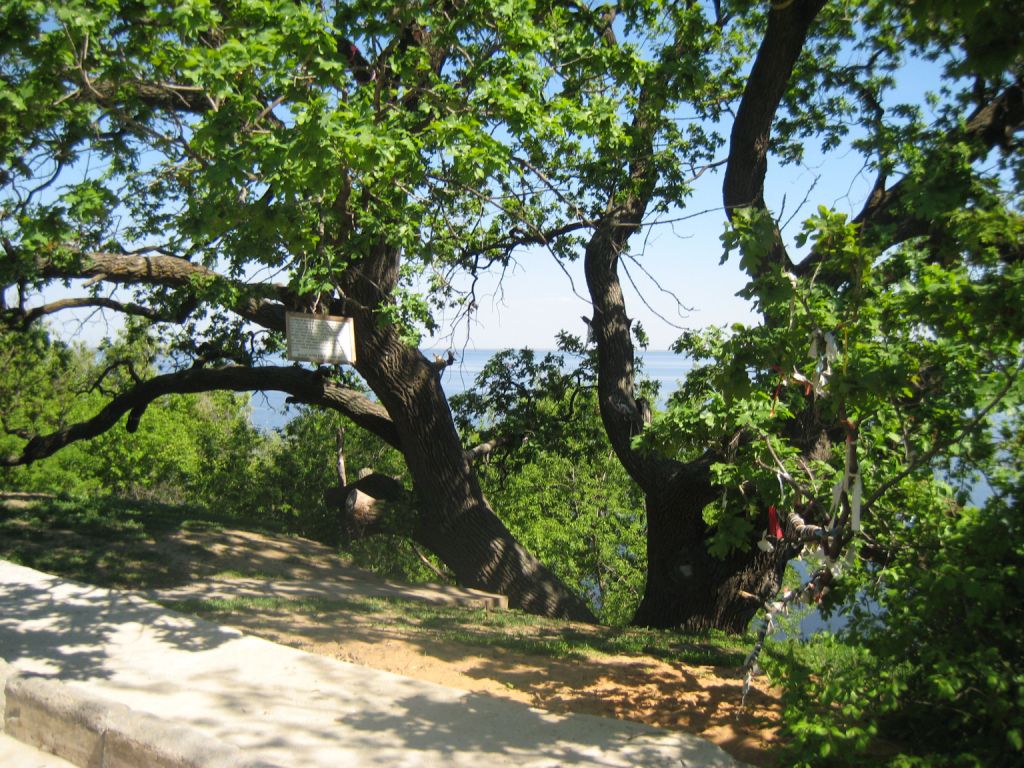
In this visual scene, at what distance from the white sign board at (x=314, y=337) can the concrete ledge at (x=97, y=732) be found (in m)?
4.02

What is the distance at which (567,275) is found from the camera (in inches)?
318

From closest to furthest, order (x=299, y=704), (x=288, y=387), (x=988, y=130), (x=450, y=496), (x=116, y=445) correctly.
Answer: (x=299, y=704) < (x=988, y=130) < (x=450, y=496) < (x=288, y=387) < (x=116, y=445)

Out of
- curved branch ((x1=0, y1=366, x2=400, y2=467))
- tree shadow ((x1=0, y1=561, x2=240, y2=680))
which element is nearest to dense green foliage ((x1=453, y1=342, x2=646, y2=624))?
curved branch ((x1=0, y1=366, x2=400, y2=467))

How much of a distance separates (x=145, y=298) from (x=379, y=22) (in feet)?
24.3

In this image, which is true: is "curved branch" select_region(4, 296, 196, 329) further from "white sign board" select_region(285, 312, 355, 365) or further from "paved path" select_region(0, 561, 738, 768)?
"paved path" select_region(0, 561, 738, 768)

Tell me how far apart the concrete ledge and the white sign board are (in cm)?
402

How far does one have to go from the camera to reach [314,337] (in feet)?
28.0

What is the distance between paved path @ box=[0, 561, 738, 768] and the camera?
15.8ft

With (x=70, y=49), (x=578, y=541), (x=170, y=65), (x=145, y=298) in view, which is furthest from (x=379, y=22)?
(x=578, y=541)

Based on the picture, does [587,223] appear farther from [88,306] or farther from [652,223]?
[88,306]

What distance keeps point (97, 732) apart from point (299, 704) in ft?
4.21

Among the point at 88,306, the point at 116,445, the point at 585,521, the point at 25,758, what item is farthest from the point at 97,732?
the point at 116,445

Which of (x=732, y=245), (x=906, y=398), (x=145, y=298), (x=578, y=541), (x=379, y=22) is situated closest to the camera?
(x=732, y=245)

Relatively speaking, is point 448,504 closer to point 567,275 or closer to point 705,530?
point 705,530
